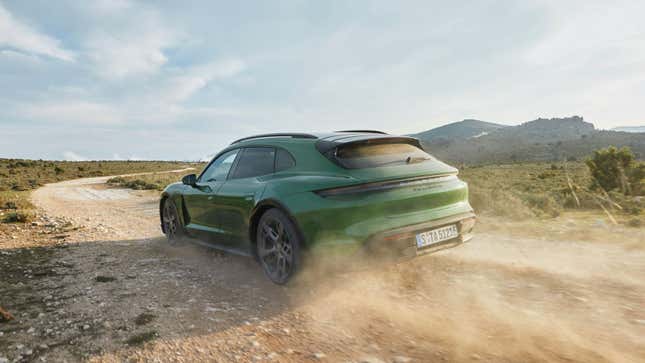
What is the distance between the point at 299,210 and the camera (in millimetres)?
3650

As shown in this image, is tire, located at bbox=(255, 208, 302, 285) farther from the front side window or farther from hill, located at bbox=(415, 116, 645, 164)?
hill, located at bbox=(415, 116, 645, 164)

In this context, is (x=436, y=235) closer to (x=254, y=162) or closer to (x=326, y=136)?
(x=326, y=136)

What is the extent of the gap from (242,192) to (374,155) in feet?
5.01

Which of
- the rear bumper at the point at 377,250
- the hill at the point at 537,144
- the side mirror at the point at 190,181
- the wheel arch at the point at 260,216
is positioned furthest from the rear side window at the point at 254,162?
the hill at the point at 537,144

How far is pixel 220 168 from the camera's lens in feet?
17.8

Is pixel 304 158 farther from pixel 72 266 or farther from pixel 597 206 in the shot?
pixel 597 206

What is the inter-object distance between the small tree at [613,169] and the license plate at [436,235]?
13.3m

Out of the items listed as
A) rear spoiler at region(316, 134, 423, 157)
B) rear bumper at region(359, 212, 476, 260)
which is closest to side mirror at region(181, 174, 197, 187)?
rear spoiler at region(316, 134, 423, 157)

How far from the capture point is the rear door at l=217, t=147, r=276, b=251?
4373 mm

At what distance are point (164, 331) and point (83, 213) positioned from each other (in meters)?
8.91

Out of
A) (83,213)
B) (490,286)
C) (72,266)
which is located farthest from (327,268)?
(83,213)

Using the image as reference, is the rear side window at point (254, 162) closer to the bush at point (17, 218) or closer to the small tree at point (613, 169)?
the bush at point (17, 218)

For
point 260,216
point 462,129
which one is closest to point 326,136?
point 260,216

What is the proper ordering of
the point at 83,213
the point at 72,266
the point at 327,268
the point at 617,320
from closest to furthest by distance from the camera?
1. the point at 617,320
2. the point at 327,268
3. the point at 72,266
4. the point at 83,213
